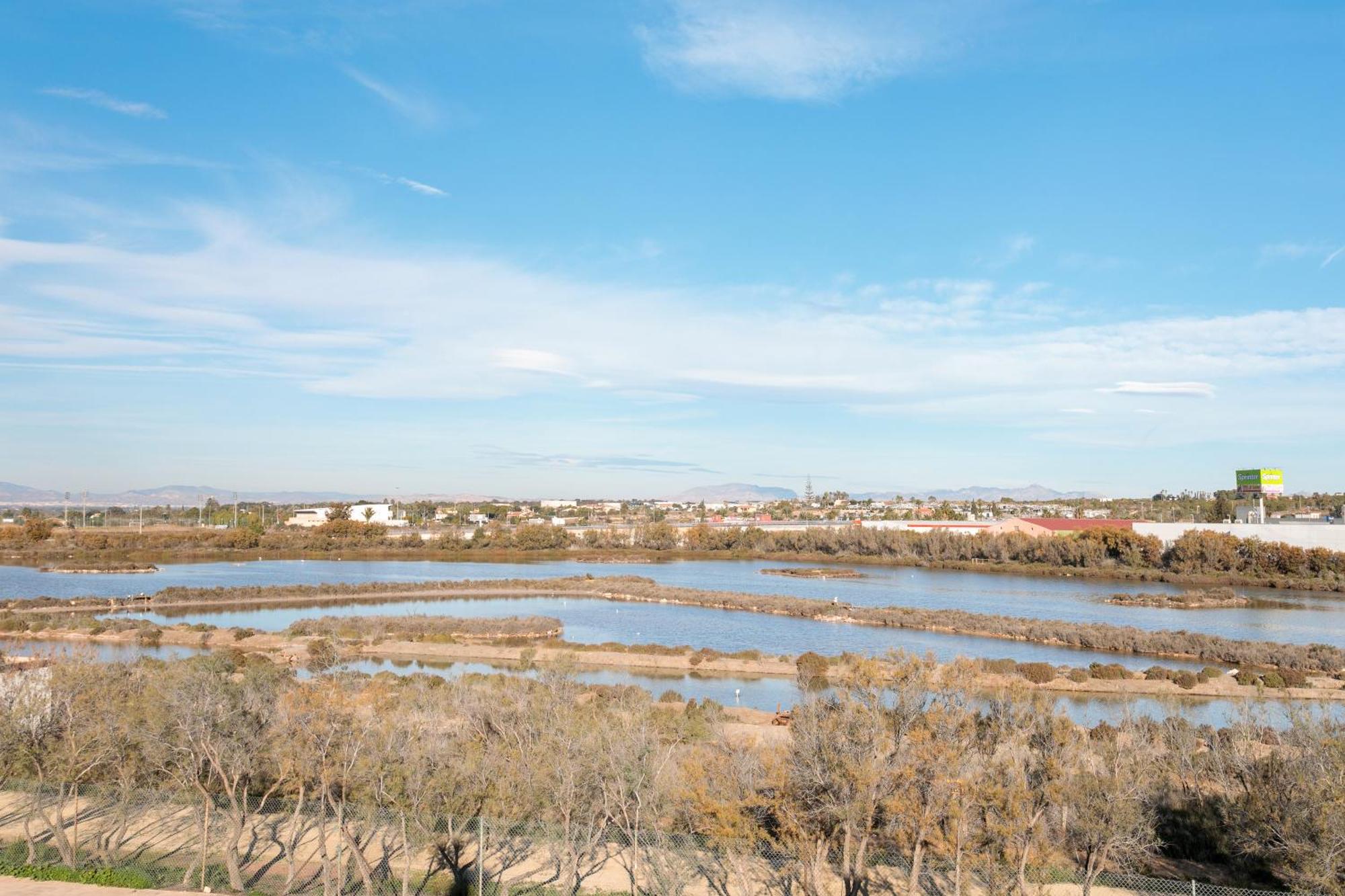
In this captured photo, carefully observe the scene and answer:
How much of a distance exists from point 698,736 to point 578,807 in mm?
7049

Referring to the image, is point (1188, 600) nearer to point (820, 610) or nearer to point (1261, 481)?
point (820, 610)

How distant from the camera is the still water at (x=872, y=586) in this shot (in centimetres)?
4666

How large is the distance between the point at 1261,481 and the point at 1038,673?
211 feet

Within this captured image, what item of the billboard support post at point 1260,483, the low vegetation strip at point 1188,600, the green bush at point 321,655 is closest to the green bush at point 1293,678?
the low vegetation strip at point 1188,600

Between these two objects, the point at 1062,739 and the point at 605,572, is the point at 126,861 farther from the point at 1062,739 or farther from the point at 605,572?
the point at 605,572

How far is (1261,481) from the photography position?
79812 mm

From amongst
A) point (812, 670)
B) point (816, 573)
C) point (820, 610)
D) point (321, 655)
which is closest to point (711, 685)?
point (812, 670)

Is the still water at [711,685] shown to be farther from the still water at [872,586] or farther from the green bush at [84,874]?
the still water at [872,586]

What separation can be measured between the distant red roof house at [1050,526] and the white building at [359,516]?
85736mm

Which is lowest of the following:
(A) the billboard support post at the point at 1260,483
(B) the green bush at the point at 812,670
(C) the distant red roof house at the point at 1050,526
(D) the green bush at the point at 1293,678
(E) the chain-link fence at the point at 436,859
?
(D) the green bush at the point at 1293,678

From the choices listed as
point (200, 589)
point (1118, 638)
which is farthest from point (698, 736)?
point (200, 589)

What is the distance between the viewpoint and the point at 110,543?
8825 centimetres

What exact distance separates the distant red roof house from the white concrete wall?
39.0 ft

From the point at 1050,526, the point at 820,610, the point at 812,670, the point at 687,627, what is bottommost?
the point at 687,627
